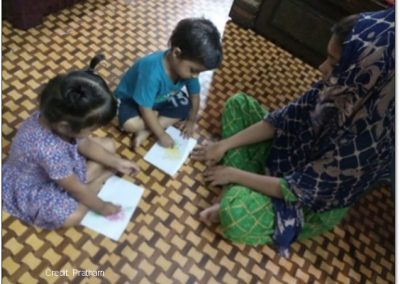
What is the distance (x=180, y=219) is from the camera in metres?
1.22

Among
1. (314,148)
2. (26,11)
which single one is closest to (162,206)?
(314,148)

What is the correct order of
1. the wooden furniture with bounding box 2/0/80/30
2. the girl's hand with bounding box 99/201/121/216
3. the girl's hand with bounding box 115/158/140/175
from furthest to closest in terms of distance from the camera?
the wooden furniture with bounding box 2/0/80/30 < the girl's hand with bounding box 115/158/140/175 < the girl's hand with bounding box 99/201/121/216

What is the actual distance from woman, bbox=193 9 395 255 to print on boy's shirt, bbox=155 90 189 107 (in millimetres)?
147

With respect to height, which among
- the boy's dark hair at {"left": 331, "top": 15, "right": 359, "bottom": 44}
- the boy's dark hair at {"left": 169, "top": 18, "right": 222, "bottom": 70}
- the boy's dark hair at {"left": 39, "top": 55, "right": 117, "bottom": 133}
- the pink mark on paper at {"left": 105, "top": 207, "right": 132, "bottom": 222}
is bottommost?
the pink mark on paper at {"left": 105, "top": 207, "right": 132, "bottom": 222}

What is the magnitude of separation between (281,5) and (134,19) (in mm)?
634

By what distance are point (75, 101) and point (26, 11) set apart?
2.71 ft

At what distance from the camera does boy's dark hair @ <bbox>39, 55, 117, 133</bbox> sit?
0.88 m

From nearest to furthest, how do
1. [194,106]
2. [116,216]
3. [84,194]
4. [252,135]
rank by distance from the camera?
[84,194], [116,216], [252,135], [194,106]

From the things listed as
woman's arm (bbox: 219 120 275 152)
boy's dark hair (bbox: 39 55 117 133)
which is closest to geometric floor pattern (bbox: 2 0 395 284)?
woman's arm (bbox: 219 120 275 152)

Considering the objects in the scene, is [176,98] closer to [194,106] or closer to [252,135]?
[194,106]

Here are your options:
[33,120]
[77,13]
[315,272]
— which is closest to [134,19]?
[77,13]

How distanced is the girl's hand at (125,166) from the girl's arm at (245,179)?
230 millimetres

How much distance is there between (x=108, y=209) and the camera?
1.12 m

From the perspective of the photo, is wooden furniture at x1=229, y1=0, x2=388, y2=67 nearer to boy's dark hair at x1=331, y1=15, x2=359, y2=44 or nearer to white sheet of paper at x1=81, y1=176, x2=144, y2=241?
boy's dark hair at x1=331, y1=15, x2=359, y2=44
